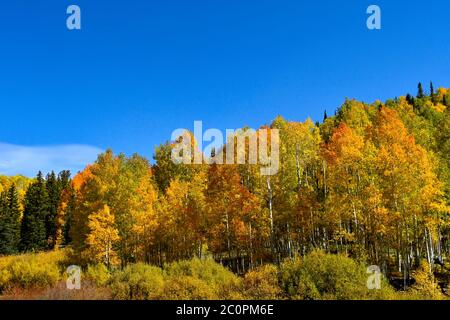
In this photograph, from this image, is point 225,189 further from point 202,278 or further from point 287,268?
point 287,268

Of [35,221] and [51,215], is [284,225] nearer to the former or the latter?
[35,221]

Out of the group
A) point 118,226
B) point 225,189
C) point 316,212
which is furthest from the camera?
point 118,226

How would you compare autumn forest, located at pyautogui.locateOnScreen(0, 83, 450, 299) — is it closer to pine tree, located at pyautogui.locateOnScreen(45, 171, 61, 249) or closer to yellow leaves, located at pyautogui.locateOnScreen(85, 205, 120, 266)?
yellow leaves, located at pyautogui.locateOnScreen(85, 205, 120, 266)

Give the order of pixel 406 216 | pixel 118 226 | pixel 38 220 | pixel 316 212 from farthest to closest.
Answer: pixel 38 220
pixel 118 226
pixel 316 212
pixel 406 216

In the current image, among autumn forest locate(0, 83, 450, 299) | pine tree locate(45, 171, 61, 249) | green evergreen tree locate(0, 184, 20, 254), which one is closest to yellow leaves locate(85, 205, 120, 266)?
autumn forest locate(0, 83, 450, 299)

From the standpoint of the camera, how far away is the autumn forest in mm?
17828

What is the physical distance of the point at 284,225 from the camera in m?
36.2

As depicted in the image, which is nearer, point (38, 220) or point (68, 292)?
point (68, 292)

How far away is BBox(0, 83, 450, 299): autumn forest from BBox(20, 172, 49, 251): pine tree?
108ft

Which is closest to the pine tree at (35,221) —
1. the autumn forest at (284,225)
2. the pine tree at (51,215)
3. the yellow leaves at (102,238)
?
the pine tree at (51,215)

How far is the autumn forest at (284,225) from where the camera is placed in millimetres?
17828

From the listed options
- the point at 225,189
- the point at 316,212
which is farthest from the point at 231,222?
the point at 316,212
